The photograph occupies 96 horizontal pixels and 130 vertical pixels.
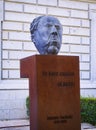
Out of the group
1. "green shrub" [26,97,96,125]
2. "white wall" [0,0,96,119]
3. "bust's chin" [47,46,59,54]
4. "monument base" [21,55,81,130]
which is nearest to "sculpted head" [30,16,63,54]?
"bust's chin" [47,46,59,54]

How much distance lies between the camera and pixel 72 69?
8.11 metres

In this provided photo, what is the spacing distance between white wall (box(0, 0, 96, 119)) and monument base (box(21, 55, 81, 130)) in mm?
5817

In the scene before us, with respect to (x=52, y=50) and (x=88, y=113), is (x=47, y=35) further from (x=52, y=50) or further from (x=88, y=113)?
(x=88, y=113)

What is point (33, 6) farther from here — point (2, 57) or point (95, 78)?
point (95, 78)

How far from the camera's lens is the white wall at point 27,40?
45.6 ft

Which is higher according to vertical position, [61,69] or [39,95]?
[61,69]

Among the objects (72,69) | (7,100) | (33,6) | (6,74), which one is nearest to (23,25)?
(33,6)

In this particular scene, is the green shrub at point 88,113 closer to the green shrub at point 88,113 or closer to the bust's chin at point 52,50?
the green shrub at point 88,113

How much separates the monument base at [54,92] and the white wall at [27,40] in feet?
19.1

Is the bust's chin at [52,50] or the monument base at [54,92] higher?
the bust's chin at [52,50]

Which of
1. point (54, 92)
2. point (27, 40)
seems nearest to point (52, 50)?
point (54, 92)

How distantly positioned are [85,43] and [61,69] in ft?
25.6

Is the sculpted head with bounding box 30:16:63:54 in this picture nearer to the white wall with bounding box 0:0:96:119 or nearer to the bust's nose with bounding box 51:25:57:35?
the bust's nose with bounding box 51:25:57:35

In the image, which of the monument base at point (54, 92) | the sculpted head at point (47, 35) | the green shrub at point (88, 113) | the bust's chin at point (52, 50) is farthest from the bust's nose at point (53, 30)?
the green shrub at point (88, 113)
